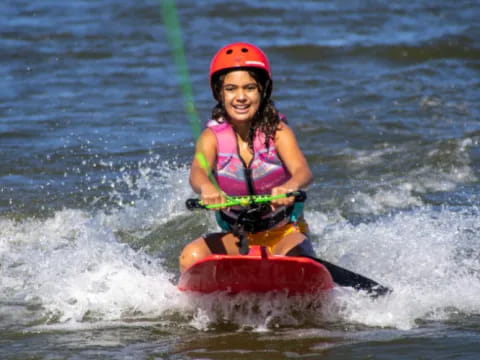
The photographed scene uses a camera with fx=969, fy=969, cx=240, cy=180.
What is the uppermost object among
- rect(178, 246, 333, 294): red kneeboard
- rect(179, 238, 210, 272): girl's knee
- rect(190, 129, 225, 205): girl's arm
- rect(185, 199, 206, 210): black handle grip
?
rect(190, 129, 225, 205): girl's arm

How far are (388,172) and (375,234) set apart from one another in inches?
75.9

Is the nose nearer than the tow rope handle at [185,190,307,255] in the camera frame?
No

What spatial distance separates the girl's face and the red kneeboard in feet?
2.78

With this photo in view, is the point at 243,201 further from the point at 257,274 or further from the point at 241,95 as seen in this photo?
the point at 241,95

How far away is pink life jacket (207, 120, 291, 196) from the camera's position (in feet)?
19.8

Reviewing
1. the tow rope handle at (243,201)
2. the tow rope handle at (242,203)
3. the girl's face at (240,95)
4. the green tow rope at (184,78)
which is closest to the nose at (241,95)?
the girl's face at (240,95)

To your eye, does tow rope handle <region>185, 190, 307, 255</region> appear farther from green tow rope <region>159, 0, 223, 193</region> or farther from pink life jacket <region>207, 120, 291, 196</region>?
green tow rope <region>159, 0, 223, 193</region>

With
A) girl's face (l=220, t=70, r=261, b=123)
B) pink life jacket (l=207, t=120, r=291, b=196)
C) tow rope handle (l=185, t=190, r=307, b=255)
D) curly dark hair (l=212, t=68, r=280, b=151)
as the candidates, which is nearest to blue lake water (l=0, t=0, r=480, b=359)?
tow rope handle (l=185, t=190, r=307, b=255)

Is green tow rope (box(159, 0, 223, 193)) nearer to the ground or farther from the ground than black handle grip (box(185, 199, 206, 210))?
farther from the ground

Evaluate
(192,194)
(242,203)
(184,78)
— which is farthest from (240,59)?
(192,194)

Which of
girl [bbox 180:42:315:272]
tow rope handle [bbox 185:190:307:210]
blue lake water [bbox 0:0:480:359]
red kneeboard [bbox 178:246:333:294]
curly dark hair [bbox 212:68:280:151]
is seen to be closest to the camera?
tow rope handle [bbox 185:190:307:210]

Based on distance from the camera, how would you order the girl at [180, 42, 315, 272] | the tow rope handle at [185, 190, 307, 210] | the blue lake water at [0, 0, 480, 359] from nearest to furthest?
1. the tow rope handle at [185, 190, 307, 210]
2. the blue lake water at [0, 0, 480, 359]
3. the girl at [180, 42, 315, 272]

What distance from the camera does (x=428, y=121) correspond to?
11227mm

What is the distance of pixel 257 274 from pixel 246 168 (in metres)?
0.77
